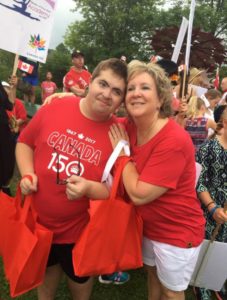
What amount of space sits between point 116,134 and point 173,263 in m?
0.93

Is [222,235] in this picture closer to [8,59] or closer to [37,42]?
[37,42]

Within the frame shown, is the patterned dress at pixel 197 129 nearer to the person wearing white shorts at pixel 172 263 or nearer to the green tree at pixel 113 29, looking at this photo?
the person wearing white shorts at pixel 172 263

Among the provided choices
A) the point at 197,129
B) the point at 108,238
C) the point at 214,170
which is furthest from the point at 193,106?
the point at 108,238

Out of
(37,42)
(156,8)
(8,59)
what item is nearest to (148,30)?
(156,8)

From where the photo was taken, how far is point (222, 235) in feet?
10.6

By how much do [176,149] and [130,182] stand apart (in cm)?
33

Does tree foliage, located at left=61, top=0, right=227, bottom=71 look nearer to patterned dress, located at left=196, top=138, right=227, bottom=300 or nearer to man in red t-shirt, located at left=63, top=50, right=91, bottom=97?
man in red t-shirt, located at left=63, top=50, right=91, bottom=97

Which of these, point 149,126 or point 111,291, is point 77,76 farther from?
point 149,126

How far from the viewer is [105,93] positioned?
2.20 meters

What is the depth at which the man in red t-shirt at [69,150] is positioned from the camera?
87.9 inches

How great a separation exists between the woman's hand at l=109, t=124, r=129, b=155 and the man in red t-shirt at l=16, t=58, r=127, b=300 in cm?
4

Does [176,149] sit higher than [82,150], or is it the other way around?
[176,149]

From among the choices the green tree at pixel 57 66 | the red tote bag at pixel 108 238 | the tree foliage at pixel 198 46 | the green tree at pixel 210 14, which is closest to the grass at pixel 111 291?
the red tote bag at pixel 108 238

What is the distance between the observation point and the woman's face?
83.8 inches
